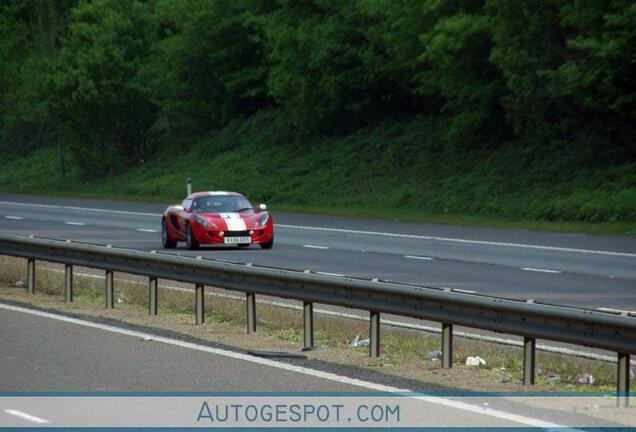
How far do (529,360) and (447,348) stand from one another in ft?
3.32

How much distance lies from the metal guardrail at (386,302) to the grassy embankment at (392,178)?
18.6 meters

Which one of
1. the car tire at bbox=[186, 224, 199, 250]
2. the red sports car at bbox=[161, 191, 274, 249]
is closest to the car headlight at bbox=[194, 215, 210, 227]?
the red sports car at bbox=[161, 191, 274, 249]

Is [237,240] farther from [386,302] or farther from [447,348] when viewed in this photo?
[447,348]

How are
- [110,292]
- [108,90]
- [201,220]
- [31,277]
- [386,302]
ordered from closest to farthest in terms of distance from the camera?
[386,302] < [110,292] < [31,277] < [201,220] < [108,90]

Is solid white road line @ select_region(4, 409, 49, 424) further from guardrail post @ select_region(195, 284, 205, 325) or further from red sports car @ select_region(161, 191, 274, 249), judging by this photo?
red sports car @ select_region(161, 191, 274, 249)

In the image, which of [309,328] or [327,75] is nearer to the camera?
[309,328]

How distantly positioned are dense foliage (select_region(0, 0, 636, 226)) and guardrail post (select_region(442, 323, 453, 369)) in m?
23.5

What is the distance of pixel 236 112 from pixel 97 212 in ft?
66.5

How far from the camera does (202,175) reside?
56406mm

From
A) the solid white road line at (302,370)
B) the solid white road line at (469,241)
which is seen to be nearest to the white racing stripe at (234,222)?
the solid white road line at (469,241)

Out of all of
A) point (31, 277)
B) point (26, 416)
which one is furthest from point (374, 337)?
point (31, 277)

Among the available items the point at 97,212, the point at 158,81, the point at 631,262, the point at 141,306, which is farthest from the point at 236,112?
the point at 141,306

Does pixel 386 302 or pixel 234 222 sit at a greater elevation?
pixel 386 302

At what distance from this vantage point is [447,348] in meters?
12.0
